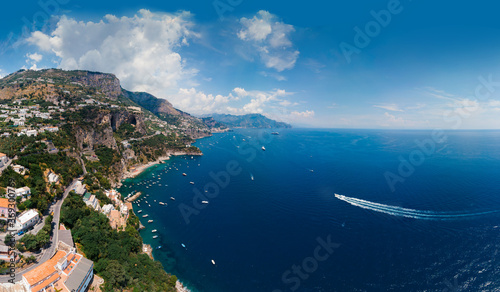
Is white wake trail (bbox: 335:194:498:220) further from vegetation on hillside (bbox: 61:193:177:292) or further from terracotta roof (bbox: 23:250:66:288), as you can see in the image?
terracotta roof (bbox: 23:250:66:288)

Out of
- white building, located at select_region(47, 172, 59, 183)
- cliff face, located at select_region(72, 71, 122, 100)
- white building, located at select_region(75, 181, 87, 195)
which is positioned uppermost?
cliff face, located at select_region(72, 71, 122, 100)

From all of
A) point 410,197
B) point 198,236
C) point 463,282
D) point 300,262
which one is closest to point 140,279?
point 198,236

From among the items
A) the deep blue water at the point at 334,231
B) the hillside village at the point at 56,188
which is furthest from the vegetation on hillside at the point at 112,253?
the deep blue water at the point at 334,231

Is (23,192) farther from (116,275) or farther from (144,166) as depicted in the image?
(144,166)

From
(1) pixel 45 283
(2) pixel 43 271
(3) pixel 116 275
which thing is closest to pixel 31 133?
(2) pixel 43 271

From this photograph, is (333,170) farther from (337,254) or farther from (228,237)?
(228,237)

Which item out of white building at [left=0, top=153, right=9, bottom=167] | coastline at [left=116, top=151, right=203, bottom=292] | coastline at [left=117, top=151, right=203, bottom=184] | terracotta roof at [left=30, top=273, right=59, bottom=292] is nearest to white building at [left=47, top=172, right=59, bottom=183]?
white building at [left=0, top=153, right=9, bottom=167]

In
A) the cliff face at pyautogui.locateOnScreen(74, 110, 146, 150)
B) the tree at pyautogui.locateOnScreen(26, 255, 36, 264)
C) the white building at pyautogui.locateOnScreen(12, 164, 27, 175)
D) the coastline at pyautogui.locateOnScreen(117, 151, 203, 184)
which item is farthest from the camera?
the coastline at pyautogui.locateOnScreen(117, 151, 203, 184)
